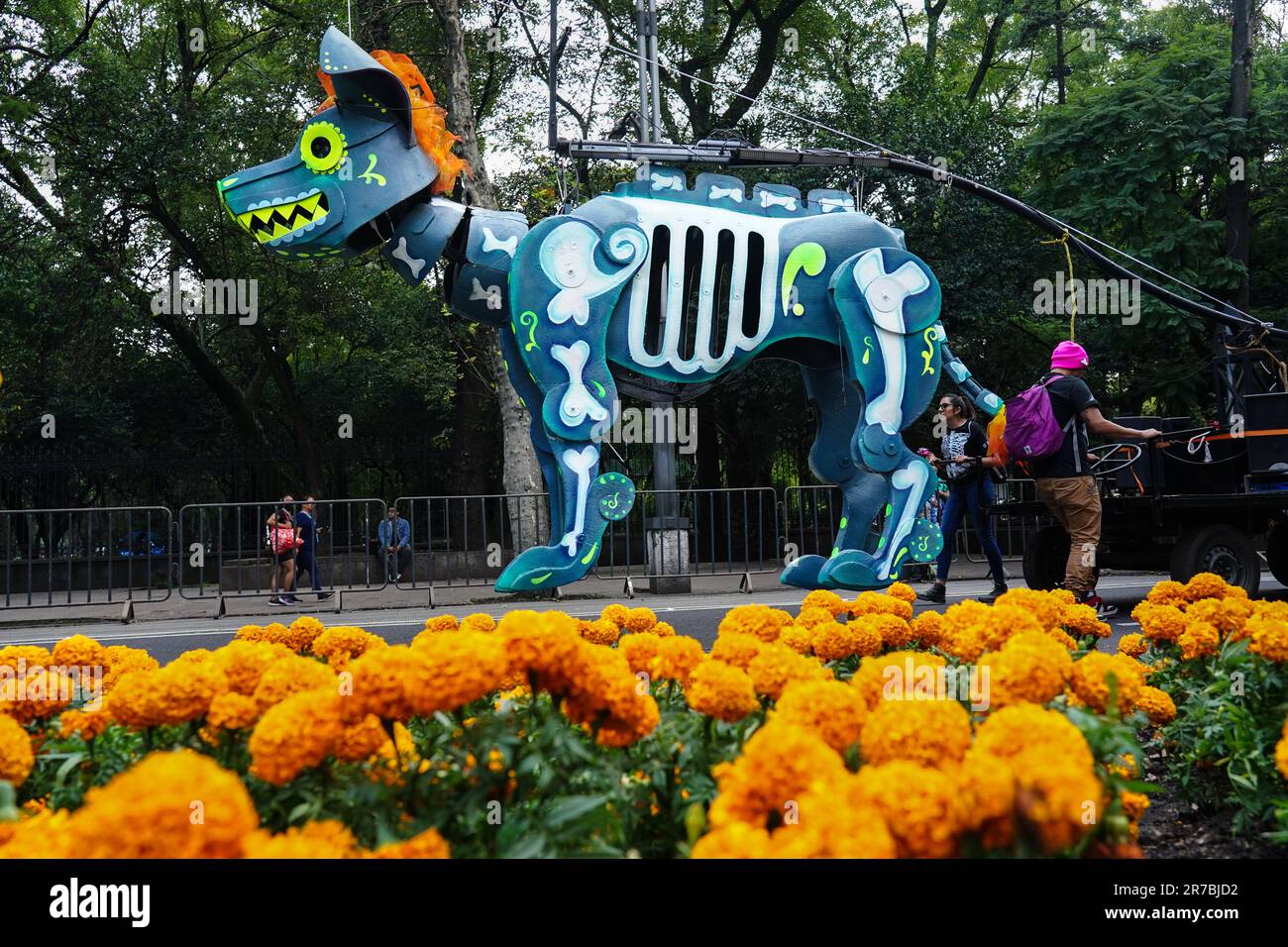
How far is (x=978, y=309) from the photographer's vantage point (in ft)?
58.7

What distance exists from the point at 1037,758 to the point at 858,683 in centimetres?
87

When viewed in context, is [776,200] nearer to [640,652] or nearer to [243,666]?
[640,652]

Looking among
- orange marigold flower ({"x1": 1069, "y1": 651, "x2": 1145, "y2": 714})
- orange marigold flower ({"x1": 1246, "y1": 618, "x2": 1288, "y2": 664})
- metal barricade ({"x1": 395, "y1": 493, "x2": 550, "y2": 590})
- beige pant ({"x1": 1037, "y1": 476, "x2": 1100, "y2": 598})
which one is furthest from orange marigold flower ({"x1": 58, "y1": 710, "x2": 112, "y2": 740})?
metal barricade ({"x1": 395, "y1": 493, "x2": 550, "y2": 590})

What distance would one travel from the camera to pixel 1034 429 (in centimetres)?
679

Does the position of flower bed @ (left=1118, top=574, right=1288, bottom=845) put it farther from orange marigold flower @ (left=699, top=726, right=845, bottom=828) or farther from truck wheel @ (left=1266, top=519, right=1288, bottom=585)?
truck wheel @ (left=1266, top=519, right=1288, bottom=585)

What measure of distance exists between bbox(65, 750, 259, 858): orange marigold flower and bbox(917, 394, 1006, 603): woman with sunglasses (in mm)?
7425

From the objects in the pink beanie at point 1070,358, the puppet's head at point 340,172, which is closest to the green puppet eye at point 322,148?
the puppet's head at point 340,172

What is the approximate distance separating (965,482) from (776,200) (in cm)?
296

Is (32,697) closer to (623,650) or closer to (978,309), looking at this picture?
(623,650)

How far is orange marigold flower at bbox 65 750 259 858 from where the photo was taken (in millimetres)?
1228

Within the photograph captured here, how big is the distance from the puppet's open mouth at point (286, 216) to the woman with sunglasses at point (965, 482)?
5264mm

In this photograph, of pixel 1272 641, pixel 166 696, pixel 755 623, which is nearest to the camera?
pixel 166 696

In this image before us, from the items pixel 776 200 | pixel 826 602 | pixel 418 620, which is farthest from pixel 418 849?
pixel 776 200

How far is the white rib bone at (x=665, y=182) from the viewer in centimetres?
920
